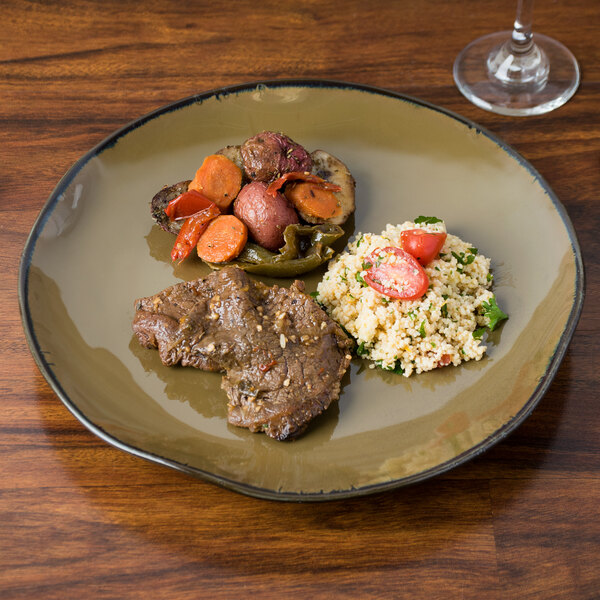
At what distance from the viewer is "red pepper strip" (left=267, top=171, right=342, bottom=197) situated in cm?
381

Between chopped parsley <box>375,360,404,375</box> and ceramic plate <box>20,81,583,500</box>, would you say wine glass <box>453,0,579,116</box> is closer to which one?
ceramic plate <box>20,81,583,500</box>

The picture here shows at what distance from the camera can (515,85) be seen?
4.84 metres

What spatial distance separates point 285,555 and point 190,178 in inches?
81.7

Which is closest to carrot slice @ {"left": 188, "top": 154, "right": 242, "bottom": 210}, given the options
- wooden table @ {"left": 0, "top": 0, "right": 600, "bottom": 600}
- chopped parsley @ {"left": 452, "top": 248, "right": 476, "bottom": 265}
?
wooden table @ {"left": 0, "top": 0, "right": 600, "bottom": 600}

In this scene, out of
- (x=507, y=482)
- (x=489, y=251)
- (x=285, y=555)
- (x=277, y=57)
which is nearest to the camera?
(x=285, y=555)

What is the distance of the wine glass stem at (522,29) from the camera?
4.54 meters

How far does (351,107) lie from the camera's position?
4305mm

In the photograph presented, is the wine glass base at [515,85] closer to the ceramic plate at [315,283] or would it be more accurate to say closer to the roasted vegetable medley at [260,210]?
the ceramic plate at [315,283]

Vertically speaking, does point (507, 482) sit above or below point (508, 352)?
below

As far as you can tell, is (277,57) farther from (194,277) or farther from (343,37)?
(194,277)

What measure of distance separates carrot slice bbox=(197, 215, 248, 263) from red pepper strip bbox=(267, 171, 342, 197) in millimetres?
235

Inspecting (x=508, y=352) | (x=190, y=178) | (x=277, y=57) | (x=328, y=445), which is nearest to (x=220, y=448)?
(x=328, y=445)

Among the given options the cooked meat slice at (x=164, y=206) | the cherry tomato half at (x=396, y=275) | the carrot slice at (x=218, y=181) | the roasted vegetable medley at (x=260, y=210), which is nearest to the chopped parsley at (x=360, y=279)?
the cherry tomato half at (x=396, y=275)

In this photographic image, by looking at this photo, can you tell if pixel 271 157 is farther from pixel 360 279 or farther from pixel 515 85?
pixel 515 85
